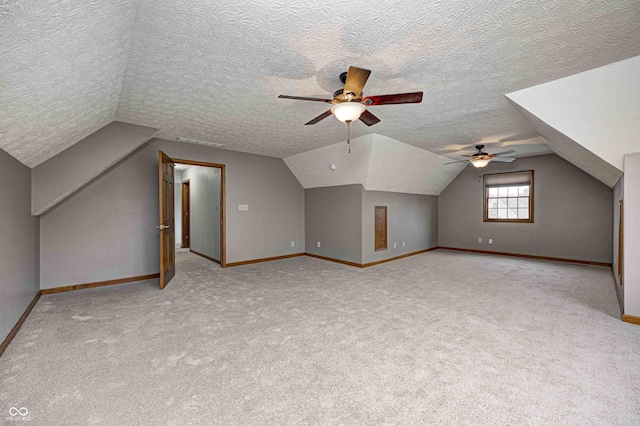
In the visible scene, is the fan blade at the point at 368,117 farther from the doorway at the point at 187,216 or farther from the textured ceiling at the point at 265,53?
the doorway at the point at 187,216

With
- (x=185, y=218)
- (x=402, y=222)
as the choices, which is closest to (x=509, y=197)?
(x=402, y=222)

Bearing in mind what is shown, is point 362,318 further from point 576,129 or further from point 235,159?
point 235,159

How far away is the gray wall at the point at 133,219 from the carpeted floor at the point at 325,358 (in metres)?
0.57

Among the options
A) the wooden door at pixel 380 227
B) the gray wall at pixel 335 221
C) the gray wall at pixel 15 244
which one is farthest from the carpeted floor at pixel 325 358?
the wooden door at pixel 380 227

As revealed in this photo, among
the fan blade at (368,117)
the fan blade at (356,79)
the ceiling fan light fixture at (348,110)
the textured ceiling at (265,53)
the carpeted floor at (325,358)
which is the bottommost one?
the carpeted floor at (325,358)

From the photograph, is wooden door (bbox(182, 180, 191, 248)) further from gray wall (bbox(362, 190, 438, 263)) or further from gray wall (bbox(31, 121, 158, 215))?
gray wall (bbox(362, 190, 438, 263))

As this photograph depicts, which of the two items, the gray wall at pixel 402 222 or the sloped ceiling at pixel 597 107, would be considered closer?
the sloped ceiling at pixel 597 107

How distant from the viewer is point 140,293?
373cm

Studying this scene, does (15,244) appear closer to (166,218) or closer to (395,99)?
(166,218)

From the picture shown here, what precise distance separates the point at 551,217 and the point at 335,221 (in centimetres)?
489

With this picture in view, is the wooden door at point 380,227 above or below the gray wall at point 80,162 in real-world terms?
below

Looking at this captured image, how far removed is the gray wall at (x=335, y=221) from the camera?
559cm

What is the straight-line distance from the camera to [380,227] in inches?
235

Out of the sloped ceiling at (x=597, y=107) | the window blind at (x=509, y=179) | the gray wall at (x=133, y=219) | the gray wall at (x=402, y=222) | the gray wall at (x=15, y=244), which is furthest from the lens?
the window blind at (x=509, y=179)
